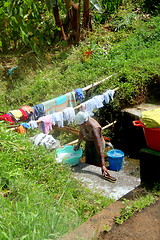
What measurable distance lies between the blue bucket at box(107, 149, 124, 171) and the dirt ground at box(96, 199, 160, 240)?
408cm

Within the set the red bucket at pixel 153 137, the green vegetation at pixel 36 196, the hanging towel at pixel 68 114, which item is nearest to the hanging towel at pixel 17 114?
the green vegetation at pixel 36 196

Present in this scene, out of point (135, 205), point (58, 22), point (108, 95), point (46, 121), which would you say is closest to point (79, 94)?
point (108, 95)

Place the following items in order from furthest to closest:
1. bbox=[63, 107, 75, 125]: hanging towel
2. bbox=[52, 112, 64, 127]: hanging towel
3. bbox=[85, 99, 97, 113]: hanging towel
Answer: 1. bbox=[85, 99, 97, 113]: hanging towel
2. bbox=[63, 107, 75, 125]: hanging towel
3. bbox=[52, 112, 64, 127]: hanging towel

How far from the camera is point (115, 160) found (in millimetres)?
7816

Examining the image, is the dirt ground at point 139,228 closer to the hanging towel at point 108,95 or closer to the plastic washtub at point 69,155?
the plastic washtub at point 69,155

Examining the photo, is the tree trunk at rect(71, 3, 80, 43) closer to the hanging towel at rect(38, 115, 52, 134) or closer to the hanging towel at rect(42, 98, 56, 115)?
the hanging towel at rect(42, 98, 56, 115)

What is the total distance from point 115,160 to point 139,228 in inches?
175

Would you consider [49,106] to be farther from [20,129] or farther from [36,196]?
[36,196]

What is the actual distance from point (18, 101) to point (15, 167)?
16.0ft

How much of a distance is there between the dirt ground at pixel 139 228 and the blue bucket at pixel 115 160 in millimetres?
4080

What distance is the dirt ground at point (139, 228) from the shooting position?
325 centimetres

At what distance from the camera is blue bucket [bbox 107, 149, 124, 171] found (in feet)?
25.6

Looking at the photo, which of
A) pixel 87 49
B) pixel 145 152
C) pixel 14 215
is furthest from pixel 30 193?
pixel 87 49

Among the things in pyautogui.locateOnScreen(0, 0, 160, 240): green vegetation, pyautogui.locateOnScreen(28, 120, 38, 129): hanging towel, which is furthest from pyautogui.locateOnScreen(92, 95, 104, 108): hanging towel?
pyautogui.locateOnScreen(28, 120, 38, 129): hanging towel
